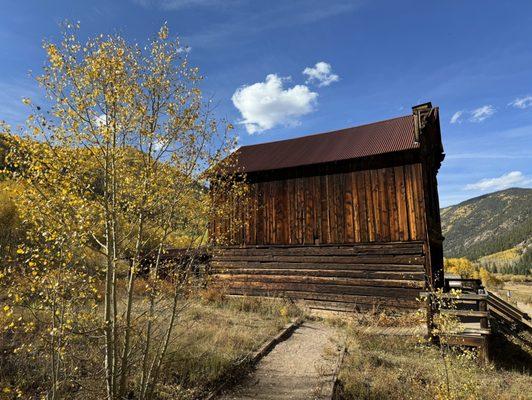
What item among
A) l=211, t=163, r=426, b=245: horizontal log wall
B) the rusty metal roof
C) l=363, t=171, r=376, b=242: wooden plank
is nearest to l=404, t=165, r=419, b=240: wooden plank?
l=211, t=163, r=426, b=245: horizontal log wall

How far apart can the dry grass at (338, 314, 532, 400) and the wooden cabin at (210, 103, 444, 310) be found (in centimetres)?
321

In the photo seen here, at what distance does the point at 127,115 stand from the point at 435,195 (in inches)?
713

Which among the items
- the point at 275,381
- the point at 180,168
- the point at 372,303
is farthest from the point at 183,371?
the point at 372,303

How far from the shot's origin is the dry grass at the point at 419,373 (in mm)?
6508

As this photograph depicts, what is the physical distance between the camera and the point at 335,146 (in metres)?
17.6

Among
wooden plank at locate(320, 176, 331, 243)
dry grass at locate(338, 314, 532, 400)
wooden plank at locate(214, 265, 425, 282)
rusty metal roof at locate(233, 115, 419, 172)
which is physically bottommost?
dry grass at locate(338, 314, 532, 400)

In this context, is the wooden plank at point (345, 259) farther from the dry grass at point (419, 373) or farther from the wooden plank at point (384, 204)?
the dry grass at point (419, 373)

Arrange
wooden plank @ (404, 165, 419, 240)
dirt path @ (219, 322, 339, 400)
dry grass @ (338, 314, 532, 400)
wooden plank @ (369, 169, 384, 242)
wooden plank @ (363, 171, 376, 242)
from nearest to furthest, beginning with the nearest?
dry grass @ (338, 314, 532, 400) < dirt path @ (219, 322, 339, 400) < wooden plank @ (404, 165, 419, 240) < wooden plank @ (369, 169, 384, 242) < wooden plank @ (363, 171, 376, 242)

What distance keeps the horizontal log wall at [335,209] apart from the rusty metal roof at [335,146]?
2.71ft

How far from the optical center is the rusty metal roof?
15.6m

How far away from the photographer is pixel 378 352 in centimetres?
1060

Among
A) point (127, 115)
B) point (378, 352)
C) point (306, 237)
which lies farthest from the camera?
point (306, 237)

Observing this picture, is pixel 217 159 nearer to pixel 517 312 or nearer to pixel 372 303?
pixel 372 303

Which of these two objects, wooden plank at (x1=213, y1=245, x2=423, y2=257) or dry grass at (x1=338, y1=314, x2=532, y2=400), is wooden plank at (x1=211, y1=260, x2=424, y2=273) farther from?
dry grass at (x1=338, y1=314, x2=532, y2=400)
